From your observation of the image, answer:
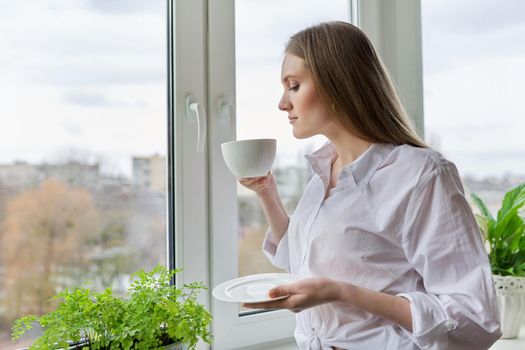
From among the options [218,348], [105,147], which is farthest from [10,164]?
[218,348]

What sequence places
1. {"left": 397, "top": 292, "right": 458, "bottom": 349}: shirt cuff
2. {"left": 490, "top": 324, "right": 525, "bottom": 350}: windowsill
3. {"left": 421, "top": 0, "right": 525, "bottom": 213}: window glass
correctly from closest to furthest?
1. {"left": 397, "top": 292, "right": 458, "bottom": 349}: shirt cuff
2. {"left": 490, "top": 324, "right": 525, "bottom": 350}: windowsill
3. {"left": 421, "top": 0, "right": 525, "bottom": 213}: window glass

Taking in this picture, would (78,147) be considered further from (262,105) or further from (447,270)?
(447,270)

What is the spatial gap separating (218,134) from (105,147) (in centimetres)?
28

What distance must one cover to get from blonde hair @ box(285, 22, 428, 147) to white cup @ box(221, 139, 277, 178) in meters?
0.15

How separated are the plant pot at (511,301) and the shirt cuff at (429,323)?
0.71m

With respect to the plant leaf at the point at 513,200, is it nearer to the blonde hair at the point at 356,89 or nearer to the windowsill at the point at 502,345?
the windowsill at the point at 502,345

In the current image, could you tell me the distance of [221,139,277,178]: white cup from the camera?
1.09m

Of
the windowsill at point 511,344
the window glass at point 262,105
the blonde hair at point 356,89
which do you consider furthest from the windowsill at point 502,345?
the blonde hair at point 356,89

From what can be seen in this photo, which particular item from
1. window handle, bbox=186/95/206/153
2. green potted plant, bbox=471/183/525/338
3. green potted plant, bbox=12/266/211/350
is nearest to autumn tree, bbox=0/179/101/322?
green potted plant, bbox=12/266/211/350

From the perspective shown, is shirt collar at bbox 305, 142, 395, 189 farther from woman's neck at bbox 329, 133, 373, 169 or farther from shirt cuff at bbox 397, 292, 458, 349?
shirt cuff at bbox 397, 292, 458, 349

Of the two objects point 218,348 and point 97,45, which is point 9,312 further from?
point 97,45

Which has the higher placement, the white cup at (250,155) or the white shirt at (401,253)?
the white cup at (250,155)

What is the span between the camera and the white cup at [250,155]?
3.59ft

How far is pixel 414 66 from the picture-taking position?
182cm
